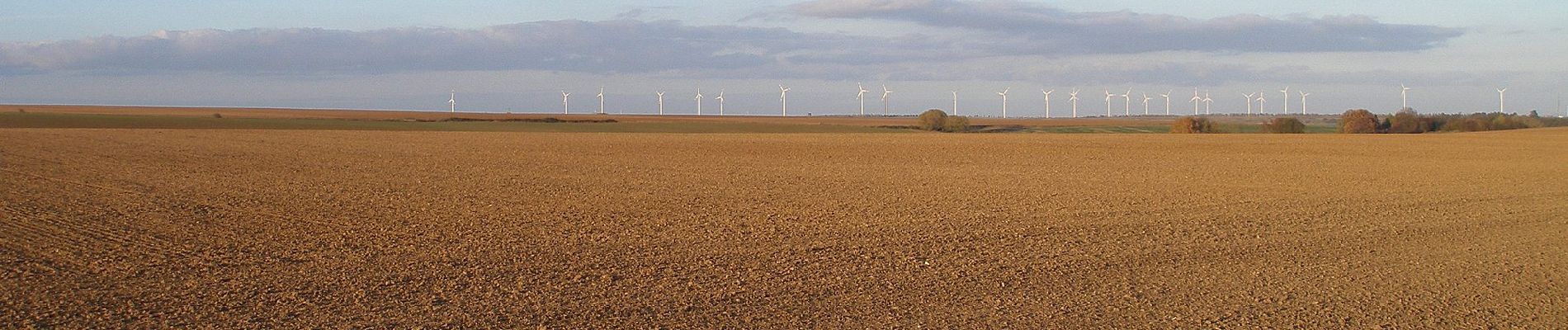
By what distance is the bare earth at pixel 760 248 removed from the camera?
8781 millimetres

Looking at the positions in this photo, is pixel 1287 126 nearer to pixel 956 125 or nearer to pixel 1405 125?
pixel 1405 125

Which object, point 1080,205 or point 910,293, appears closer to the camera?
point 910,293

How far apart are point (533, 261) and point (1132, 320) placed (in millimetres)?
5074

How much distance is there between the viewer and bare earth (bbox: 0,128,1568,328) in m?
8.78

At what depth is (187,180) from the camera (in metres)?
20.8

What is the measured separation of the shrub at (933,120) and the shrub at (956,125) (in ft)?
0.52

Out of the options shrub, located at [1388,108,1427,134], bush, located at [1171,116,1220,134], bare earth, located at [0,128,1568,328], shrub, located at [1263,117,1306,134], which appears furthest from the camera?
shrub, located at [1388,108,1427,134]

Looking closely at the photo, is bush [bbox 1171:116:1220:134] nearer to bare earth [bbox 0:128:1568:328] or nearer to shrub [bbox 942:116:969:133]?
shrub [bbox 942:116:969:133]

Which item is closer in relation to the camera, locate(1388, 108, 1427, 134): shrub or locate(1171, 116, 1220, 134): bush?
locate(1171, 116, 1220, 134): bush

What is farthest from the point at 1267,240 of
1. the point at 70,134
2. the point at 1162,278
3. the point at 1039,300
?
the point at 70,134

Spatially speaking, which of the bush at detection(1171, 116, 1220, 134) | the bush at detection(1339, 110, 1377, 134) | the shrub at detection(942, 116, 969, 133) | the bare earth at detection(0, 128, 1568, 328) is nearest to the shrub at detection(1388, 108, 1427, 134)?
the bush at detection(1339, 110, 1377, 134)

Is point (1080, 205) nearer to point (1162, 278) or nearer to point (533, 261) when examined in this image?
point (1162, 278)

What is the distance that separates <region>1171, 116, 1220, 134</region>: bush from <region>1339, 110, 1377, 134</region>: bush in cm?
680

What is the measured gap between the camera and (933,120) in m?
82.8
